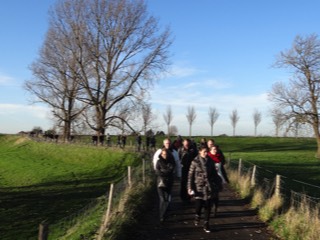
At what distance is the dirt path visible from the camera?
898 centimetres

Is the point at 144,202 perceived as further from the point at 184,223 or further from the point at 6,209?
the point at 6,209

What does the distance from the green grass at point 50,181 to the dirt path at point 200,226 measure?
288 inches

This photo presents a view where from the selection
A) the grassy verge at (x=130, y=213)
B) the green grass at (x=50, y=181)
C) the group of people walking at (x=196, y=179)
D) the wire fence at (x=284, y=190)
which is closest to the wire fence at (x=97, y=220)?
the grassy verge at (x=130, y=213)

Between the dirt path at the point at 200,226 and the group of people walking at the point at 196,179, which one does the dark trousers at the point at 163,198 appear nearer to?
the group of people walking at the point at 196,179

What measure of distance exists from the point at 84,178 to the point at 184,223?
23.6 m

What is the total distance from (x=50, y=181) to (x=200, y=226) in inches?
947

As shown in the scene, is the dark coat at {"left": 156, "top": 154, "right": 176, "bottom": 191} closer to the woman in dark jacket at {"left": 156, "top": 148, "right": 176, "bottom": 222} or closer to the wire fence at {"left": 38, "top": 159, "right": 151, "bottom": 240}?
the woman in dark jacket at {"left": 156, "top": 148, "right": 176, "bottom": 222}

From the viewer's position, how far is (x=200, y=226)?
9766mm

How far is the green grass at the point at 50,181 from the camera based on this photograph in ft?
64.4

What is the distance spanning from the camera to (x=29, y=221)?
18.7m

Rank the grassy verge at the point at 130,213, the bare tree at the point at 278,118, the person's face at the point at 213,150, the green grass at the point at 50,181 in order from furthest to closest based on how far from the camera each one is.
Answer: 1. the bare tree at the point at 278,118
2. the green grass at the point at 50,181
3. the person's face at the point at 213,150
4. the grassy verge at the point at 130,213

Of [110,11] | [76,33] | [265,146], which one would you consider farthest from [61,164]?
[265,146]

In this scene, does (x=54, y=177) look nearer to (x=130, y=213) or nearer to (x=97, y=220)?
(x=97, y=220)

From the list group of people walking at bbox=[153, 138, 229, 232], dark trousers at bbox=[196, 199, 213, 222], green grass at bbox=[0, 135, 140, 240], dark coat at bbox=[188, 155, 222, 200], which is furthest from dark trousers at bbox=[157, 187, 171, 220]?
green grass at bbox=[0, 135, 140, 240]
